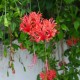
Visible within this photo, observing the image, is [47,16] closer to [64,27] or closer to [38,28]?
[64,27]

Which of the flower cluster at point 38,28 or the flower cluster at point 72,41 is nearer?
the flower cluster at point 38,28

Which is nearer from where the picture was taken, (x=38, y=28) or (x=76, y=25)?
(x=38, y=28)

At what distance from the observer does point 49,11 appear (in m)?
1.55

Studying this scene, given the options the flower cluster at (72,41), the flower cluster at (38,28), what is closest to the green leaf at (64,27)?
the flower cluster at (72,41)

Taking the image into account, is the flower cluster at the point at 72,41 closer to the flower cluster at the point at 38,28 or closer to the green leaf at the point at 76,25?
the green leaf at the point at 76,25

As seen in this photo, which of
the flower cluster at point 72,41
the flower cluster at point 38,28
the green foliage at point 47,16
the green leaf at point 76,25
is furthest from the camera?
the flower cluster at point 72,41

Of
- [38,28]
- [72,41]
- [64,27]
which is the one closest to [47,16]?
[72,41]

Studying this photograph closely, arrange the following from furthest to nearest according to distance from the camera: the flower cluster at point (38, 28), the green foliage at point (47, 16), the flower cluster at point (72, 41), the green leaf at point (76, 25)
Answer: the flower cluster at point (72, 41), the green leaf at point (76, 25), the green foliage at point (47, 16), the flower cluster at point (38, 28)

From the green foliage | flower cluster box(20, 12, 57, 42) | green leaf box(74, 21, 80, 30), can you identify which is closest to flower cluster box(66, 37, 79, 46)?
the green foliage

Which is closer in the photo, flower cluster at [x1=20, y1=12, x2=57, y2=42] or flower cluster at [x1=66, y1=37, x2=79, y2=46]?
flower cluster at [x1=20, y1=12, x2=57, y2=42]

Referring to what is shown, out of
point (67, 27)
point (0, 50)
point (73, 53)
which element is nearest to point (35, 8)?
point (67, 27)

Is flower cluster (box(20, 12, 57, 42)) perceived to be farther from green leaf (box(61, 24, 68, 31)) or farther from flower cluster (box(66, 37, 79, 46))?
flower cluster (box(66, 37, 79, 46))

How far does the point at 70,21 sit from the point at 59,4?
0.11m

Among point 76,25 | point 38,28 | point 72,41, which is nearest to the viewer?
point 38,28
